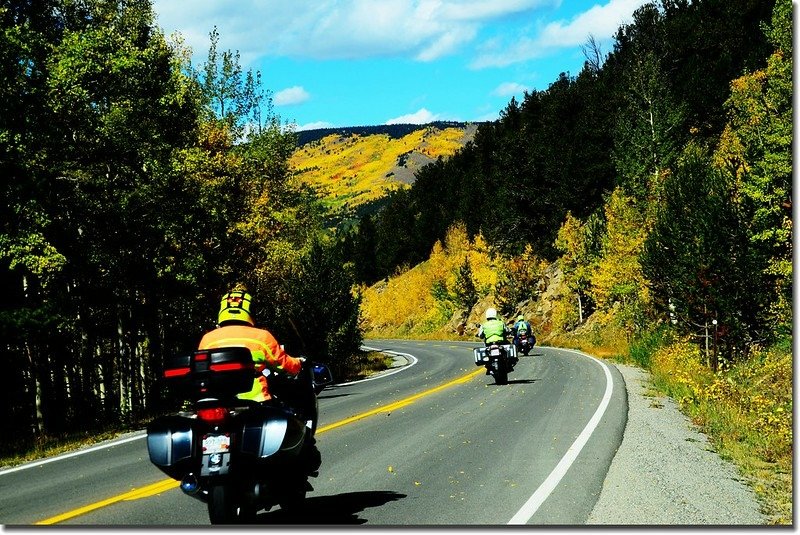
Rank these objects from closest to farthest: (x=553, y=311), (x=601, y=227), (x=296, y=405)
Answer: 1. (x=296, y=405)
2. (x=601, y=227)
3. (x=553, y=311)

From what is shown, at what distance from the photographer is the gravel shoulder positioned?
646 cm

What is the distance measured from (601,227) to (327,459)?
43680mm

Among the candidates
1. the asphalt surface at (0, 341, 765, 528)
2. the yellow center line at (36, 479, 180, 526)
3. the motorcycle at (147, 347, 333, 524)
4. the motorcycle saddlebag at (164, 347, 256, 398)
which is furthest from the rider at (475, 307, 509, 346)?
the motorcycle saddlebag at (164, 347, 256, 398)

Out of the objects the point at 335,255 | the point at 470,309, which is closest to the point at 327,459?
the point at 335,255

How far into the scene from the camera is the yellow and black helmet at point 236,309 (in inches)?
233

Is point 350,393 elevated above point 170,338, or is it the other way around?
point 170,338

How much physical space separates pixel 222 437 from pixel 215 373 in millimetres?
456

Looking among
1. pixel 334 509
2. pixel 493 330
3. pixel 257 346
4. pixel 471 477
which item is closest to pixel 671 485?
pixel 471 477

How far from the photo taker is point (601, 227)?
5091cm

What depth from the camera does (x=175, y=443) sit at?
543cm

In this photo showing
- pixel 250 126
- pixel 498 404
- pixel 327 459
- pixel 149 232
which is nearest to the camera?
pixel 327 459

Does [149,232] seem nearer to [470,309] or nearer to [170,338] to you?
[170,338]

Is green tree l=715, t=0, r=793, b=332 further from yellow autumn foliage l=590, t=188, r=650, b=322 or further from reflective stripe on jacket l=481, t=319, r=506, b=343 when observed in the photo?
yellow autumn foliage l=590, t=188, r=650, b=322

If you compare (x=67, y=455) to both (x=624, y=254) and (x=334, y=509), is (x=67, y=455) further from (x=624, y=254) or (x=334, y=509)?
(x=624, y=254)
